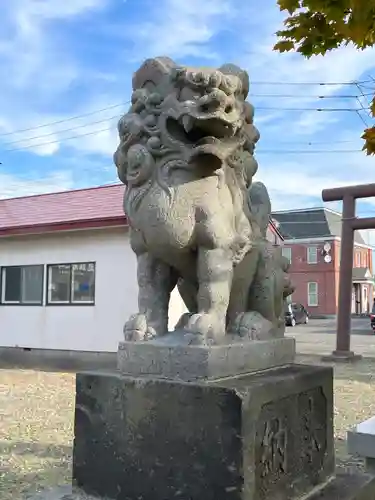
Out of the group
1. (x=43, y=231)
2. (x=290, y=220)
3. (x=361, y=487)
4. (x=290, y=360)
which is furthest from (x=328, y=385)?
(x=290, y=220)

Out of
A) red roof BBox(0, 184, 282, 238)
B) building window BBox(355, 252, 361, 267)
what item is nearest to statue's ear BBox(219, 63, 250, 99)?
red roof BBox(0, 184, 282, 238)

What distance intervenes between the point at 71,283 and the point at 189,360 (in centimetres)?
906

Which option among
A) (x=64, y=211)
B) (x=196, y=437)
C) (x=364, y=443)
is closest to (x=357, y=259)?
(x=64, y=211)

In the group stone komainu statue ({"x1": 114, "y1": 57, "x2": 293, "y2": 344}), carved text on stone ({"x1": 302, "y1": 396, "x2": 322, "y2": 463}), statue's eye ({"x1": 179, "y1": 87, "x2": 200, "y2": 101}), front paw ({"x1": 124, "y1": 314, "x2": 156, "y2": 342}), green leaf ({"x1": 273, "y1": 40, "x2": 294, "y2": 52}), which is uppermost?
green leaf ({"x1": 273, "y1": 40, "x2": 294, "y2": 52})

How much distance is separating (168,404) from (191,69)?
148cm

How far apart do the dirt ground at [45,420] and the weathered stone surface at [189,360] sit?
6.05ft

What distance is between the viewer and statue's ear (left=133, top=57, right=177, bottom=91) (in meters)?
2.57

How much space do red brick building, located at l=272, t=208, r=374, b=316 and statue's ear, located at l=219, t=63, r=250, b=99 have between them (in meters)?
36.0

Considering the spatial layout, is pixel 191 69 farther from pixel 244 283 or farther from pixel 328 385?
pixel 328 385

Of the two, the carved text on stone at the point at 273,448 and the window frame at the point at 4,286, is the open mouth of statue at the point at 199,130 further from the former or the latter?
the window frame at the point at 4,286

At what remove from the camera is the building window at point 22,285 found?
1157cm

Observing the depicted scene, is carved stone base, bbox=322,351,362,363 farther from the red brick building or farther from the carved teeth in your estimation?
the red brick building

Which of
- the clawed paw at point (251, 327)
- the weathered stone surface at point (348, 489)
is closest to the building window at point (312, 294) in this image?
the weathered stone surface at point (348, 489)

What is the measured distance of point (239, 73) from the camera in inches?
107
